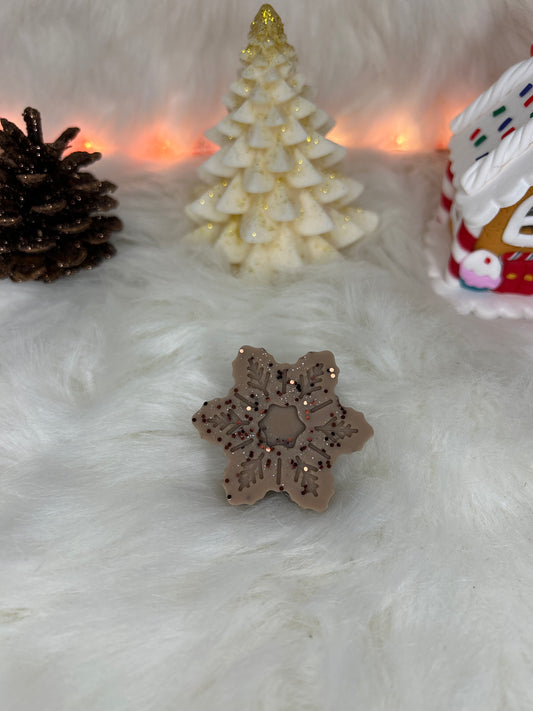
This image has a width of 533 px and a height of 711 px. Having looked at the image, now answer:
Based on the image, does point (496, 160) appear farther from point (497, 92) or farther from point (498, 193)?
point (497, 92)

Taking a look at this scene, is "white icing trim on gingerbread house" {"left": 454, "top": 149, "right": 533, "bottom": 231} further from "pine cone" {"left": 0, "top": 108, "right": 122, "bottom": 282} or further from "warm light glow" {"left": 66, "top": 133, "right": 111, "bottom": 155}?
"warm light glow" {"left": 66, "top": 133, "right": 111, "bottom": 155}

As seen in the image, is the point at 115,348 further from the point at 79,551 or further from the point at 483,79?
the point at 483,79

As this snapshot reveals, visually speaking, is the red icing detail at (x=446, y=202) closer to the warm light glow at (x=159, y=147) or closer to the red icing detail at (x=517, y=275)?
the red icing detail at (x=517, y=275)

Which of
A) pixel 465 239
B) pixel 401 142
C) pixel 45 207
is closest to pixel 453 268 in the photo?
pixel 465 239

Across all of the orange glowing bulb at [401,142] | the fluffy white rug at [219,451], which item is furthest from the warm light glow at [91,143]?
the orange glowing bulb at [401,142]

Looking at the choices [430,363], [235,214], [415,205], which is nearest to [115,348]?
[235,214]

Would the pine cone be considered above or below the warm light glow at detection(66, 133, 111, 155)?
below

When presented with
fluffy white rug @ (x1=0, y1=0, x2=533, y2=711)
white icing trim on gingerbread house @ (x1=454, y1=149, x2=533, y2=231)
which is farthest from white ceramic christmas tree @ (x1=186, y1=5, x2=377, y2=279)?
white icing trim on gingerbread house @ (x1=454, y1=149, x2=533, y2=231)
